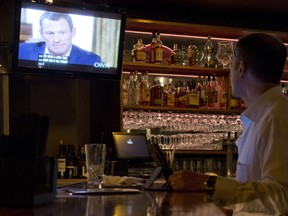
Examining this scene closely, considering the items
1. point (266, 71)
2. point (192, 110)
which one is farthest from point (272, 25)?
point (266, 71)

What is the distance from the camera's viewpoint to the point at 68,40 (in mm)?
3557

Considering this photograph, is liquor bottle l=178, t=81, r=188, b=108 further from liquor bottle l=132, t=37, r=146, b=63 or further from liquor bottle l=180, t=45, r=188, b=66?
liquor bottle l=132, t=37, r=146, b=63

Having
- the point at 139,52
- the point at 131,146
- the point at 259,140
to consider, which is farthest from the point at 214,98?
the point at 259,140

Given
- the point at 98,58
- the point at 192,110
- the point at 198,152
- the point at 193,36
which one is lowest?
the point at 198,152

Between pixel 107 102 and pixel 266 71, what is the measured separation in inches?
94.1

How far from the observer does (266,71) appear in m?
1.92

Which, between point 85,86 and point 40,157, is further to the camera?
point 85,86

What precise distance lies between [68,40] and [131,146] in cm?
91

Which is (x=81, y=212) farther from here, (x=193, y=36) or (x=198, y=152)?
(x=193, y=36)

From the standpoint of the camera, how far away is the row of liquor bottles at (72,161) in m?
3.79

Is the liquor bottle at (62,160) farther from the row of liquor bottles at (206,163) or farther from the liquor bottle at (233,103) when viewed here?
the liquor bottle at (233,103)

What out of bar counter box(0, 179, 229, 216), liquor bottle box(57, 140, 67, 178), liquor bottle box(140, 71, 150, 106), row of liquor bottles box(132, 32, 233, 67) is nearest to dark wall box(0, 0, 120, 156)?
liquor bottle box(57, 140, 67, 178)

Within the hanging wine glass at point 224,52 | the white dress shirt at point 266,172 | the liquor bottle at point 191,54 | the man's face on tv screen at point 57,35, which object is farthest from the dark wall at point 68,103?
the white dress shirt at point 266,172

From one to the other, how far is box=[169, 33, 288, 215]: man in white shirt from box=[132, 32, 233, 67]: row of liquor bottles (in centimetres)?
221
